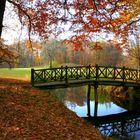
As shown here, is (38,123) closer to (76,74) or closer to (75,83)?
(75,83)

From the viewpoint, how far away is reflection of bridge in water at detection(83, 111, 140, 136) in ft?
56.2

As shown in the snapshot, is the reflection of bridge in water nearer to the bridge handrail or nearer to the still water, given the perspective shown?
the still water

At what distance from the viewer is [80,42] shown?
51.1 ft

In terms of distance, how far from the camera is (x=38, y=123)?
1072 centimetres

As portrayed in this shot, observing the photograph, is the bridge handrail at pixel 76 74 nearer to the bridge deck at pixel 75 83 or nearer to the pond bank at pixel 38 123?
the bridge deck at pixel 75 83

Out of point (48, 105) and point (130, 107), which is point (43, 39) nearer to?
point (48, 105)

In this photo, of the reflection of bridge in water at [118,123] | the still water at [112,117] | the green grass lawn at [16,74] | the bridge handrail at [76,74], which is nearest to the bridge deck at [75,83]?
the bridge handrail at [76,74]

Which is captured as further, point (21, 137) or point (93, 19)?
point (93, 19)

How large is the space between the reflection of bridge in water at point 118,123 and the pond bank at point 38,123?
460 cm

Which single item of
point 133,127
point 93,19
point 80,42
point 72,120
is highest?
point 93,19

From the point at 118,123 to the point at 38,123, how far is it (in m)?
10.3

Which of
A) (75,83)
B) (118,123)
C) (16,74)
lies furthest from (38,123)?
(16,74)

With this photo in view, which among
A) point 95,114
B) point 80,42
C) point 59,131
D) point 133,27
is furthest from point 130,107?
point 59,131

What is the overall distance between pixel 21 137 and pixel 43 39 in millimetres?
7845
